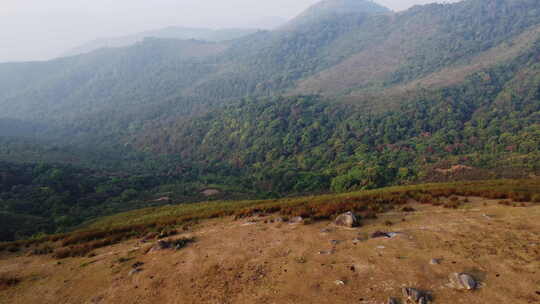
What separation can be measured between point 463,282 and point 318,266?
17.0 feet

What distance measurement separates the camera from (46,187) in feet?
172

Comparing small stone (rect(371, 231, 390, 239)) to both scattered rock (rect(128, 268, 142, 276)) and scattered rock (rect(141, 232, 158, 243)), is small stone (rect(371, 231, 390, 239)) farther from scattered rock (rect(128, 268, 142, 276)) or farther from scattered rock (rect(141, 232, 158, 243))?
scattered rock (rect(141, 232, 158, 243))

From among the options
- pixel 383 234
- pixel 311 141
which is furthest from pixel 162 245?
pixel 311 141

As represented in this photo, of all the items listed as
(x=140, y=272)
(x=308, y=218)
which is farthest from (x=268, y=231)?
(x=140, y=272)

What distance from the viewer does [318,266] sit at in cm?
1195

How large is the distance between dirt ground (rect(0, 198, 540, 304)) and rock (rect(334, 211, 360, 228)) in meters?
0.51

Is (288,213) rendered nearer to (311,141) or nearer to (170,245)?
(170,245)

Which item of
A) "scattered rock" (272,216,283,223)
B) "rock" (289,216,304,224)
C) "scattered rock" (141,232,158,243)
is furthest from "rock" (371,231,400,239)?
"scattered rock" (141,232,158,243)

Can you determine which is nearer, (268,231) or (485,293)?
(485,293)

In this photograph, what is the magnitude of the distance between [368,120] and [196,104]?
428ft

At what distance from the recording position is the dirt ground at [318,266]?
10156mm

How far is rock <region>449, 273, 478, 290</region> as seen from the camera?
958 centimetres

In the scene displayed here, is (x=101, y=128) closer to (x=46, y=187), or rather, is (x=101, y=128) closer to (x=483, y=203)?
(x=46, y=187)

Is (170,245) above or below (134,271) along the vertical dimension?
below
